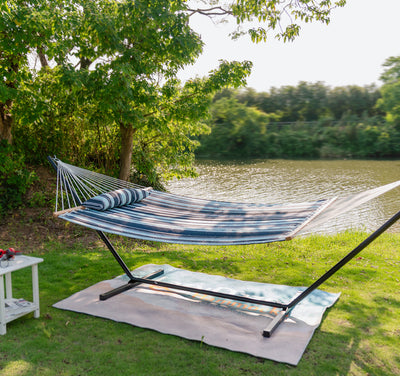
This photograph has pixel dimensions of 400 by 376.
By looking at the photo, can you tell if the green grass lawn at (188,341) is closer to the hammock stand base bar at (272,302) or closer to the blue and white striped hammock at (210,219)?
the hammock stand base bar at (272,302)

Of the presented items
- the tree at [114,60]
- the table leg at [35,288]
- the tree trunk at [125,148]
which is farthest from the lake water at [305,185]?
the table leg at [35,288]

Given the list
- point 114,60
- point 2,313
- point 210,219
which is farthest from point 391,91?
point 2,313

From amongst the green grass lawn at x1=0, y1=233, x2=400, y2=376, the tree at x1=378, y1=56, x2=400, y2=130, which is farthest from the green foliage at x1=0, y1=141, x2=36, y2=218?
the tree at x1=378, y1=56, x2=400, y2=130

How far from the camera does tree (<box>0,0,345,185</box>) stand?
402 centimetres

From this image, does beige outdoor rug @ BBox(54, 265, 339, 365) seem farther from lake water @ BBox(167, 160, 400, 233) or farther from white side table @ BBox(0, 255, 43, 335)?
lake water @ BBox(167, 160, 400, 233)

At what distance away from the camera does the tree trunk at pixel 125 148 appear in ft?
18.2

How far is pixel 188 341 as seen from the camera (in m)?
2.13

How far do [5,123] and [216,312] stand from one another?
3.84 meters

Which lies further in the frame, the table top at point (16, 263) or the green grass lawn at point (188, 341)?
the table top at point (16, 263)

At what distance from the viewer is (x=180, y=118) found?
211 inches

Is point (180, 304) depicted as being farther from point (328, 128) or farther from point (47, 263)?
point (328, 128)

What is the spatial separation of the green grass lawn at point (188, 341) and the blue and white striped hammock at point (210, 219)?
590 mm

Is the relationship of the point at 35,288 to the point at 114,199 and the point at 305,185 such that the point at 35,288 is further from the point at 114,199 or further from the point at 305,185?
the point at 305,185

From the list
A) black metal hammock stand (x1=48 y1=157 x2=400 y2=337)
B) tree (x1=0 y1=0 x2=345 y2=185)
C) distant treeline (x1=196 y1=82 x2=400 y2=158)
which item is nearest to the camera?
black metal hammock stand (x1=48 y1=157 x2=400 y2=337)
